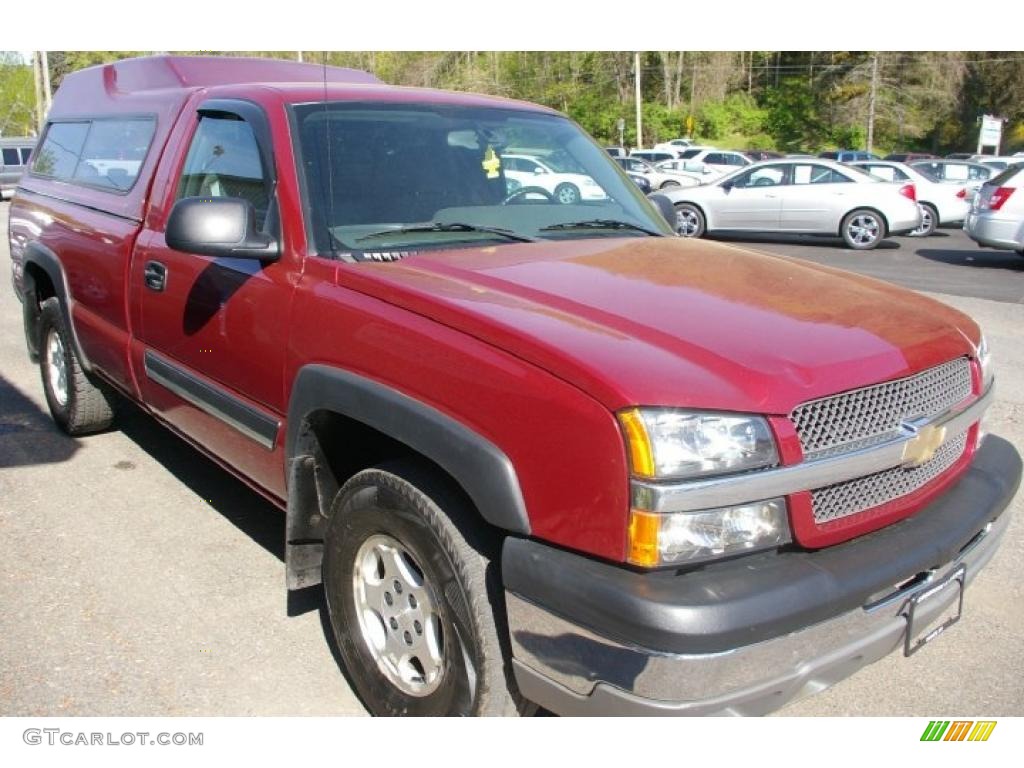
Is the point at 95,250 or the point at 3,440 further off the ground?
the point at 95,250

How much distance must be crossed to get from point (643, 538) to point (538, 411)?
15.0 inches

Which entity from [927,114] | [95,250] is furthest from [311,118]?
[927,114]

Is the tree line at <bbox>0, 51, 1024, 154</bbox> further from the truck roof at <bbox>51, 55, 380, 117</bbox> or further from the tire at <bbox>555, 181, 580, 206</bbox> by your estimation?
the tire at <bbox>555, 181, 580, 206</bbox>

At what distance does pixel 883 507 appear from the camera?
2.49m

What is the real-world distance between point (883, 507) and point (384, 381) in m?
1.38

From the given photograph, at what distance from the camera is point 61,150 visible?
570 centimetres

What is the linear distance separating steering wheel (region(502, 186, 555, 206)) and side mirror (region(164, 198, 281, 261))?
934 millimetres

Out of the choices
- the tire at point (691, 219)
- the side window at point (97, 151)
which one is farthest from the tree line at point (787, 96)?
the side window at point (97, 151)

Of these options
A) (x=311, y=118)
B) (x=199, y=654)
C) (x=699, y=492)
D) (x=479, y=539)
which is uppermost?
(x=311, y=118)

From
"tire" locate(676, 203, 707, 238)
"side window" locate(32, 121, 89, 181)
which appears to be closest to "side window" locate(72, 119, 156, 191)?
"side window" locate(32, 121, 89, 181)

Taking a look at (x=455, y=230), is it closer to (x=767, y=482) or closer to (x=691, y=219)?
(x=767, y=482)

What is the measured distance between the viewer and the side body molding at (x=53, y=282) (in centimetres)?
498

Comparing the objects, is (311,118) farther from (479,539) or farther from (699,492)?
(699,492)
